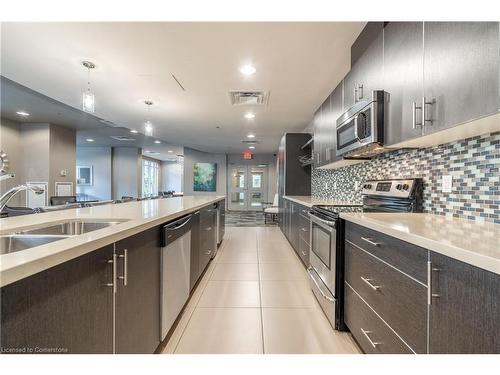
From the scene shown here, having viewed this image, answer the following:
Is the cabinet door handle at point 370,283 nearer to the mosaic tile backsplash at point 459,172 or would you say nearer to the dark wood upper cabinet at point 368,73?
the mosaic tile backsplash at point 459,172

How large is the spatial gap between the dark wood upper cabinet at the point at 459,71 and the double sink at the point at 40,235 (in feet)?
5.74

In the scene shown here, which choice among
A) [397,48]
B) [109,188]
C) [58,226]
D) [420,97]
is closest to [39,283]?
[58,226]

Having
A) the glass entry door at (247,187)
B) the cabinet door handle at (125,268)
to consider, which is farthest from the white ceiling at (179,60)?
the glass entry door at (247,187)

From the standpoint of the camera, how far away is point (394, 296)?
113cm

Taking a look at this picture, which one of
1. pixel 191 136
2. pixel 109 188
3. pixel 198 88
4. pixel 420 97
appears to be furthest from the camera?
pixel 109 188

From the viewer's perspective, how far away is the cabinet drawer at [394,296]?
96cm

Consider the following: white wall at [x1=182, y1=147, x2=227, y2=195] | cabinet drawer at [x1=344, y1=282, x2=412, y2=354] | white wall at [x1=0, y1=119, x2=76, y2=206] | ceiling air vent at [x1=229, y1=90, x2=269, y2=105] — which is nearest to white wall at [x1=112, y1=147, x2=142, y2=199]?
white wall at [x1=182, y1=147, x2=227, y2=195]

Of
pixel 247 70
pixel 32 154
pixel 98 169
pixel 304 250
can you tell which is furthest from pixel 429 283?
pixel 98 169

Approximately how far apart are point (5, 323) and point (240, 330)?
59.0 inches

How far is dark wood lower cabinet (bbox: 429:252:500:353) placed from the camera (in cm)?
68

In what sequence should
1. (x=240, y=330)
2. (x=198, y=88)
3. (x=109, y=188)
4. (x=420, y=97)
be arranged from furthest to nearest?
(x=109, y=188) → (x=198, y=88) → (x=240, y=330) → (x=420, y=97)

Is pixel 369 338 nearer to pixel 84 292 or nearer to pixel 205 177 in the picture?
pixel 84 292

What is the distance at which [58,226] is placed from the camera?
1.46 metres
